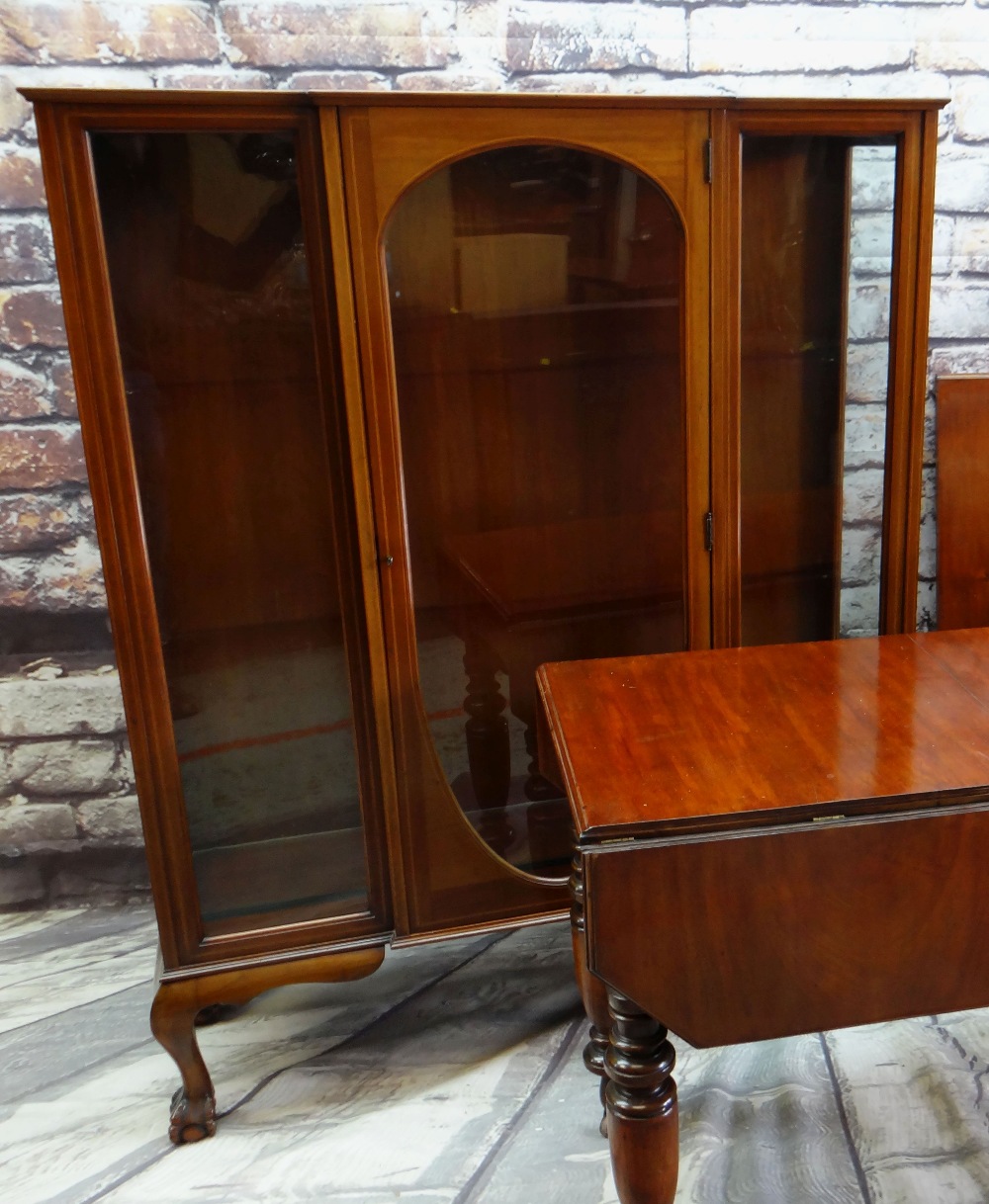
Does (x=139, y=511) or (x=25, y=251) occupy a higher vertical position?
(x=25, y=251)

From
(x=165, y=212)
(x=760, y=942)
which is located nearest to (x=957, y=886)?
(x=760, y=942)

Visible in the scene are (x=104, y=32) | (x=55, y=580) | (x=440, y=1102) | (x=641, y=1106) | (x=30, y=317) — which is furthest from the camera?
(x=55, y=580)

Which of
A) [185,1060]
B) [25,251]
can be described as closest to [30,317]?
[25,251]

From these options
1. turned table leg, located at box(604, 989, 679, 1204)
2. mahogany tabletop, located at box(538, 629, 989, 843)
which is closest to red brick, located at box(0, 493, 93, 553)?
mahogany tabletop, located at box(538, 629, 989, 843)

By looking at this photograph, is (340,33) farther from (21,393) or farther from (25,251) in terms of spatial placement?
(21,393)

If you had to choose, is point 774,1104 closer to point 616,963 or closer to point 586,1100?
point 586,1100

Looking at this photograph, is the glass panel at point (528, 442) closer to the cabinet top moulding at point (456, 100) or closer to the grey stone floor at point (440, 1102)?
the cabinet top moulding at point (456, 100)

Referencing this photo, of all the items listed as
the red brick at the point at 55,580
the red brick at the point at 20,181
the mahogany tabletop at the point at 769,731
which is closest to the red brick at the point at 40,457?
the red brick at the point at 55,580

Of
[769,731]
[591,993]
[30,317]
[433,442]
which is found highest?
[30,317]

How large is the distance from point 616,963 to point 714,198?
90cm

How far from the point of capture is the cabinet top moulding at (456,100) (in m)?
1.00

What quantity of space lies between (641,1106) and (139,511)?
2.75 ft

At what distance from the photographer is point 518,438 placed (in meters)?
1.29

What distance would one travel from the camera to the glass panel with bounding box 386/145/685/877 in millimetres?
1180
